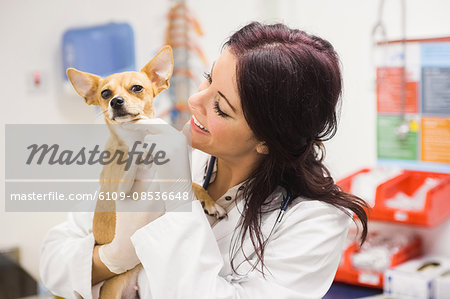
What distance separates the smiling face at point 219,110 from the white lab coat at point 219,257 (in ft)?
0.46

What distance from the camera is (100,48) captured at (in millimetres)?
2414

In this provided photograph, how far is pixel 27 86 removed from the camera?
7.51ft

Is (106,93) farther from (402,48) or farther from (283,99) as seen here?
(402,48)

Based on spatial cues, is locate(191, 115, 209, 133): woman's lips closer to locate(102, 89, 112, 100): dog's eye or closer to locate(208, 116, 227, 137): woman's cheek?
locate(208, 116, 227, 137): woman's cheek

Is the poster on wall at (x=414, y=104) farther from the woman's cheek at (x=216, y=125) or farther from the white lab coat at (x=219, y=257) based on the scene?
the woman's cheek at (x=216, y=125)

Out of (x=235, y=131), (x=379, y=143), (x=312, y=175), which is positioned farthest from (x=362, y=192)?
(x=235, y=131)

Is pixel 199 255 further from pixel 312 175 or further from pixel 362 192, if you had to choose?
pixel 362 192

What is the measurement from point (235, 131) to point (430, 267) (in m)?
1.70

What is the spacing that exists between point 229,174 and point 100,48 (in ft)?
4.65

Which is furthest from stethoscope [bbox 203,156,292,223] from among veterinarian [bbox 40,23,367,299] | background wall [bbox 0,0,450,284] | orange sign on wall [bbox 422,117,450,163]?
orange sign on wall [bbox 422,117,450,163]

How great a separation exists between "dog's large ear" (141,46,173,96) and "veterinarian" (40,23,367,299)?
0.08m

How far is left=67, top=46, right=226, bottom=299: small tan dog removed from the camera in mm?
980

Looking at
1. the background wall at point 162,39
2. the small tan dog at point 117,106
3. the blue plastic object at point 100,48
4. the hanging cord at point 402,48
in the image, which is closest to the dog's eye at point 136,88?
Result: the small tan dog at point 117,106

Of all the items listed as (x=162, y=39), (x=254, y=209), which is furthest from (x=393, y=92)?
(x=254, y=209)
